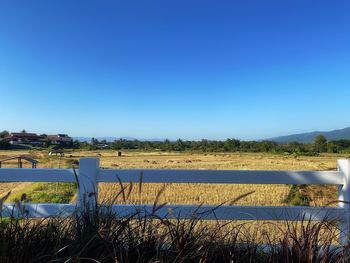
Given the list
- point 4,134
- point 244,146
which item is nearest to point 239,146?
point 244,146

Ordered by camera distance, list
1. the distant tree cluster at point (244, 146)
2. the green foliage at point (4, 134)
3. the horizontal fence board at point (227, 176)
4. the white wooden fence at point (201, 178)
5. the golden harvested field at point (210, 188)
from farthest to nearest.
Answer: the green foliage at point (4, 134)
the distant tree cluster at point (244, 146)
the golden harvested field at point (210, 188)
the horizontal fence board at point (227, 176)
the white wooden fence at point (201, 178)

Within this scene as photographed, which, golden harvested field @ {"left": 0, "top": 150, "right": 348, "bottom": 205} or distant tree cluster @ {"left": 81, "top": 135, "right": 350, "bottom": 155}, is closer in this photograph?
golden harvested field @ {"left": 0, "top": 150, "right": 348, "bottom": 205}

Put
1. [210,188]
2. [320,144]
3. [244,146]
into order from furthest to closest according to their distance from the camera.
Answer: [244,146] < [320,144] < [210,188]

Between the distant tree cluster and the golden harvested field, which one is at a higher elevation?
the distant tree cluster

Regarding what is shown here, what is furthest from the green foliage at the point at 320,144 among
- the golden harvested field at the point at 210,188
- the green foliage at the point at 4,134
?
the green foliage at the point at 4,134

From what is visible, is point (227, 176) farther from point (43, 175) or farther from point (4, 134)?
point (4, 134)

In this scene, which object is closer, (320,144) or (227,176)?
(227,176)

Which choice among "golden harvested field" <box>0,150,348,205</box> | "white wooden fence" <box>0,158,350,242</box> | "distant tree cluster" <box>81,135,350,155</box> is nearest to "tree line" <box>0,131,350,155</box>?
"distant tree cluster" <box>81,135,350,155</box>

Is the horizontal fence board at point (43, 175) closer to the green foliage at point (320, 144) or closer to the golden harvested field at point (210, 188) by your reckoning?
the golden harvested field at point (210, 188)

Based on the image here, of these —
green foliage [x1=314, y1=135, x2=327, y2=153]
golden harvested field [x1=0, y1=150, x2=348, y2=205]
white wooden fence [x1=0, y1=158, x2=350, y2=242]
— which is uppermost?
green foliage [x1=314, y1=135, x2=327, y2=153]

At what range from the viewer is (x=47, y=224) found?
2840 millimetres

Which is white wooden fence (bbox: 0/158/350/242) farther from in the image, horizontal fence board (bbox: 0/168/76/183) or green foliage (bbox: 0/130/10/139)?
green foliage (bbox: 0/130/10/139)

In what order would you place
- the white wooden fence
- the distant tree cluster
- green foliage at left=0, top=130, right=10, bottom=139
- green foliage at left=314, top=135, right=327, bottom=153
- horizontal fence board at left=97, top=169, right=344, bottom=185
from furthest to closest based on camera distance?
green foliage at left=0, top=130, right=10, bottom=139 < green foliage at left=314, top=135, right=327, bottom=153 < the distant tree cluster < horizontal fence board at left=97, top=169, right=344, bottom=185 < the white wooden fence

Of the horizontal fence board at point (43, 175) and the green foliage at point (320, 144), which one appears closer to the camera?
the horizontal fence board at point (43, 175)
